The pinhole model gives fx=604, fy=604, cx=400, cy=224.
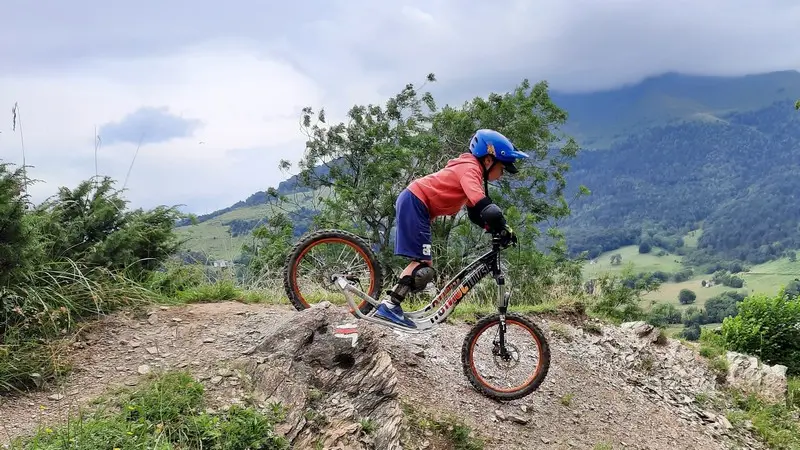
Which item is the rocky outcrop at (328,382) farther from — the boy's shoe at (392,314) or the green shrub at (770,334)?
the green shrub at (770,334)

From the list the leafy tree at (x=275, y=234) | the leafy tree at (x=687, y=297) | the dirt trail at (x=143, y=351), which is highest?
the leafy tree at (x=275, y=234)

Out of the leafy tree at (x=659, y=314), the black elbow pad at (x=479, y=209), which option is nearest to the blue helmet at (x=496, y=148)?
the black elbow pad at (x=479, y=209)

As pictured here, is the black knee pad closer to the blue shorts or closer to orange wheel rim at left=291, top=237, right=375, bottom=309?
the blue shorts

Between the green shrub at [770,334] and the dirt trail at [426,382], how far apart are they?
12.4ft

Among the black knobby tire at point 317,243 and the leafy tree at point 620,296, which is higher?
the black knobby tire at point 317,243

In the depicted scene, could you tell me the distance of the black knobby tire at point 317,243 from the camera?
574 centimetres

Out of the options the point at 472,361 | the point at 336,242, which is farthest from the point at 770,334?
the point at 336,242

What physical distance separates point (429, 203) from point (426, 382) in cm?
175

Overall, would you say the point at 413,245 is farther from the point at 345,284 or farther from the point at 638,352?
the point at 638,352

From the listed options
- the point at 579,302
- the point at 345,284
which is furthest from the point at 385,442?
the point at 579,302

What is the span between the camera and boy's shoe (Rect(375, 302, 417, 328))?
5699 millimetres

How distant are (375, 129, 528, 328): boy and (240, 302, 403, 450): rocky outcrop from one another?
1.80ft

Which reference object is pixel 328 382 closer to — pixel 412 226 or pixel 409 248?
pixel 409 248

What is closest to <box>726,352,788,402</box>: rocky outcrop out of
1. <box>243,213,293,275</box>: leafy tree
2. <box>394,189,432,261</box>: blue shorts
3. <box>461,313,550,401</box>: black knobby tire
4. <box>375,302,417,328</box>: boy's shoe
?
<box>461,313,550,401</box>: black knobby tire
